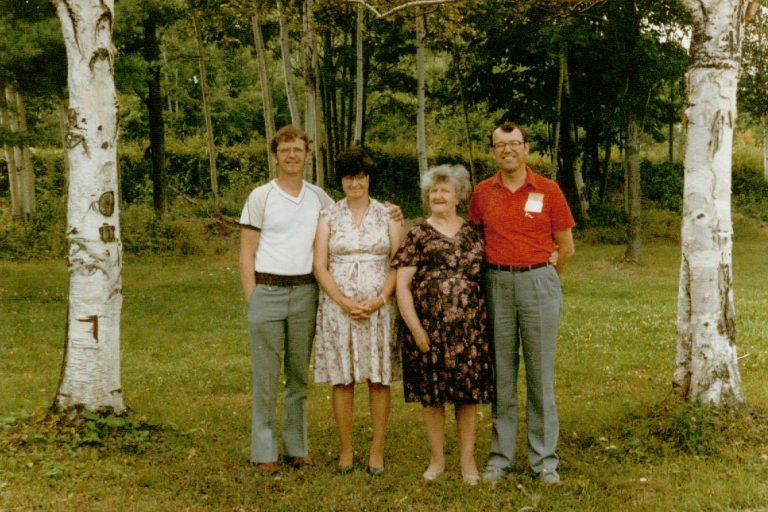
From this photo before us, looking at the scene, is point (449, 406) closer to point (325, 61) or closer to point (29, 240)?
point (29, 240)

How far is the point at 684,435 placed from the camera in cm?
514

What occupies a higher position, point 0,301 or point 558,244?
point 558,244

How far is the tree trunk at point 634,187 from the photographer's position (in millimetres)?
17219

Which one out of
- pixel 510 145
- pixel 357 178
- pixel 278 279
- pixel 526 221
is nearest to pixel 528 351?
pixel 526 221

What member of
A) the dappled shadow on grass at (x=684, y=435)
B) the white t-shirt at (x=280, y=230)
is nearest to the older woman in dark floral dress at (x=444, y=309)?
the white t-shirt at (x=280, y=230)

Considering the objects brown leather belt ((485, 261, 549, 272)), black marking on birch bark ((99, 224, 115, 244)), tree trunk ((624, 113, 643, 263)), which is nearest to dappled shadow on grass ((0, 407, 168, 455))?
black marking on birch bark ((99, 224, 115, 244))

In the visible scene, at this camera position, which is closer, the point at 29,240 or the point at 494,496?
the point at 494,496

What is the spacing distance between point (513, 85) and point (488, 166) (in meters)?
7.30

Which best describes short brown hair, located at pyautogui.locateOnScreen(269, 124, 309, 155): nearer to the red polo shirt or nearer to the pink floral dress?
the pink floral dress

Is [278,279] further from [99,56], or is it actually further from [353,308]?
[99,56]

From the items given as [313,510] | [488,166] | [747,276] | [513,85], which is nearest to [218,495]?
[313,510]

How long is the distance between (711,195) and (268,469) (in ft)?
11.6

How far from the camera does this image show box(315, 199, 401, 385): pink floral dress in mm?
4766

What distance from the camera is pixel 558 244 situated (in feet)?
15.7
